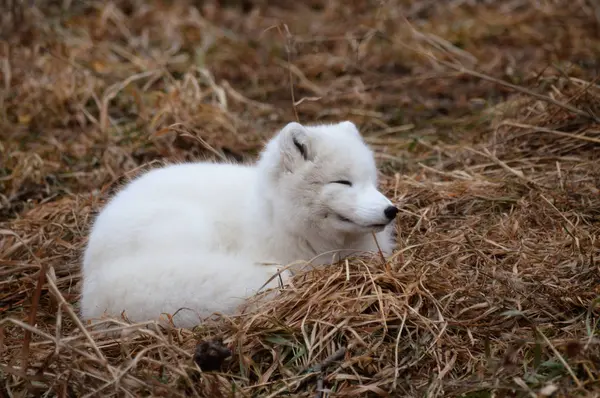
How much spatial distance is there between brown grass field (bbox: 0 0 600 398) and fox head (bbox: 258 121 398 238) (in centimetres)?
27

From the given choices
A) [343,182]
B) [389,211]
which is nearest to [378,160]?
[343,182]

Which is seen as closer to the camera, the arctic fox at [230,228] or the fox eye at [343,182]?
the arctic fox at [230,228]

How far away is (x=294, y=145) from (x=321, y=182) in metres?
0.23

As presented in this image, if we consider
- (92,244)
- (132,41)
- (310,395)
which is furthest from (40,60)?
(310,395)

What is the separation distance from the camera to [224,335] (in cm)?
344

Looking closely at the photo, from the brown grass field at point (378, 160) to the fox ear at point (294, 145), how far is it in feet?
1.89

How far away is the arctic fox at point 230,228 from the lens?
3.56m

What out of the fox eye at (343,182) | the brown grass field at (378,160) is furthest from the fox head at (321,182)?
the brown grass field at (378,160)

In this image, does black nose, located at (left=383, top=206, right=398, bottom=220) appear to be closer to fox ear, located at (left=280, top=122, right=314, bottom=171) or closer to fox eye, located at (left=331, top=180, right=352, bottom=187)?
fox eye, located at (left=331, top=180, right=352, bottom=187)

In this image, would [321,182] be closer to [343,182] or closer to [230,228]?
[343,182]

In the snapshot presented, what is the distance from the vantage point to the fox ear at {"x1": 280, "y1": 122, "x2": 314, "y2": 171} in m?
3.75

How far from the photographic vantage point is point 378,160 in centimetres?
564

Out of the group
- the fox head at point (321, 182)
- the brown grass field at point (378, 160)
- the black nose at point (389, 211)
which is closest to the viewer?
the brown grass field at point (378, 160)

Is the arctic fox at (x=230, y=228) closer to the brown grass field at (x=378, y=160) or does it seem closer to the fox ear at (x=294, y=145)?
the fox ear at (x=294, y=145)
